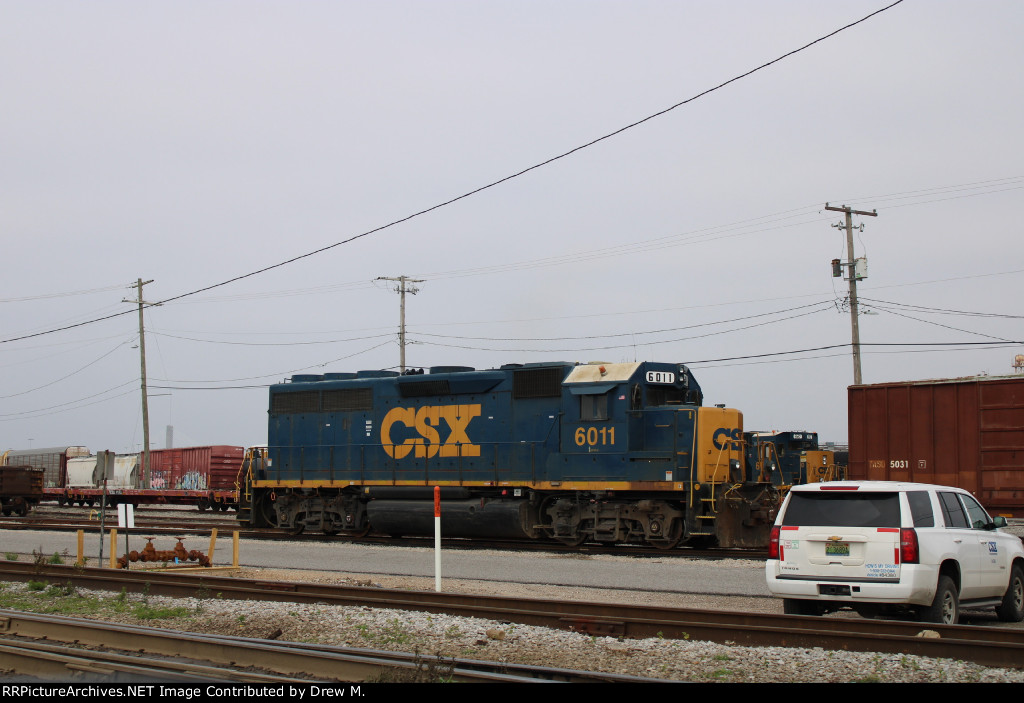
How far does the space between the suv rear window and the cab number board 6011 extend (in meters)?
9.47

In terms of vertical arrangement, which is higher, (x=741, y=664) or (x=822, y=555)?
(x=822, y=555)

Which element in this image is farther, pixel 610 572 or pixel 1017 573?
pixel 610 572

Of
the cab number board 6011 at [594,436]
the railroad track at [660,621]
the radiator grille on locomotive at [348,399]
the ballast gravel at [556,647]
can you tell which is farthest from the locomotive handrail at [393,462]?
the ballast gravel at [556,647]

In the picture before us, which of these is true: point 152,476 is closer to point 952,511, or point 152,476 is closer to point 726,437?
point 726,437

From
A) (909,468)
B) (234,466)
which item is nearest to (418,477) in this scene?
(909,468)

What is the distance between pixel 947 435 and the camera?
19.1 meters

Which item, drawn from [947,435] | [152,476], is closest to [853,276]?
[947,435]

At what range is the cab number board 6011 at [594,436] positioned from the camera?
67.2ft

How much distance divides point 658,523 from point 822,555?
9.71 meters

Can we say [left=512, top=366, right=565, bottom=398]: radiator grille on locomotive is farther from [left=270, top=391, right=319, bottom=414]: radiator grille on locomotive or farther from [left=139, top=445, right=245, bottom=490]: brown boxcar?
[left=139, top=445, right=245, bottom=490]: brown boxcar

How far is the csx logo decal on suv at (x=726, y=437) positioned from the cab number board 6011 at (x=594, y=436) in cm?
207

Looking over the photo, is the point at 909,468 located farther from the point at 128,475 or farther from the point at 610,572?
the point at 128,475
